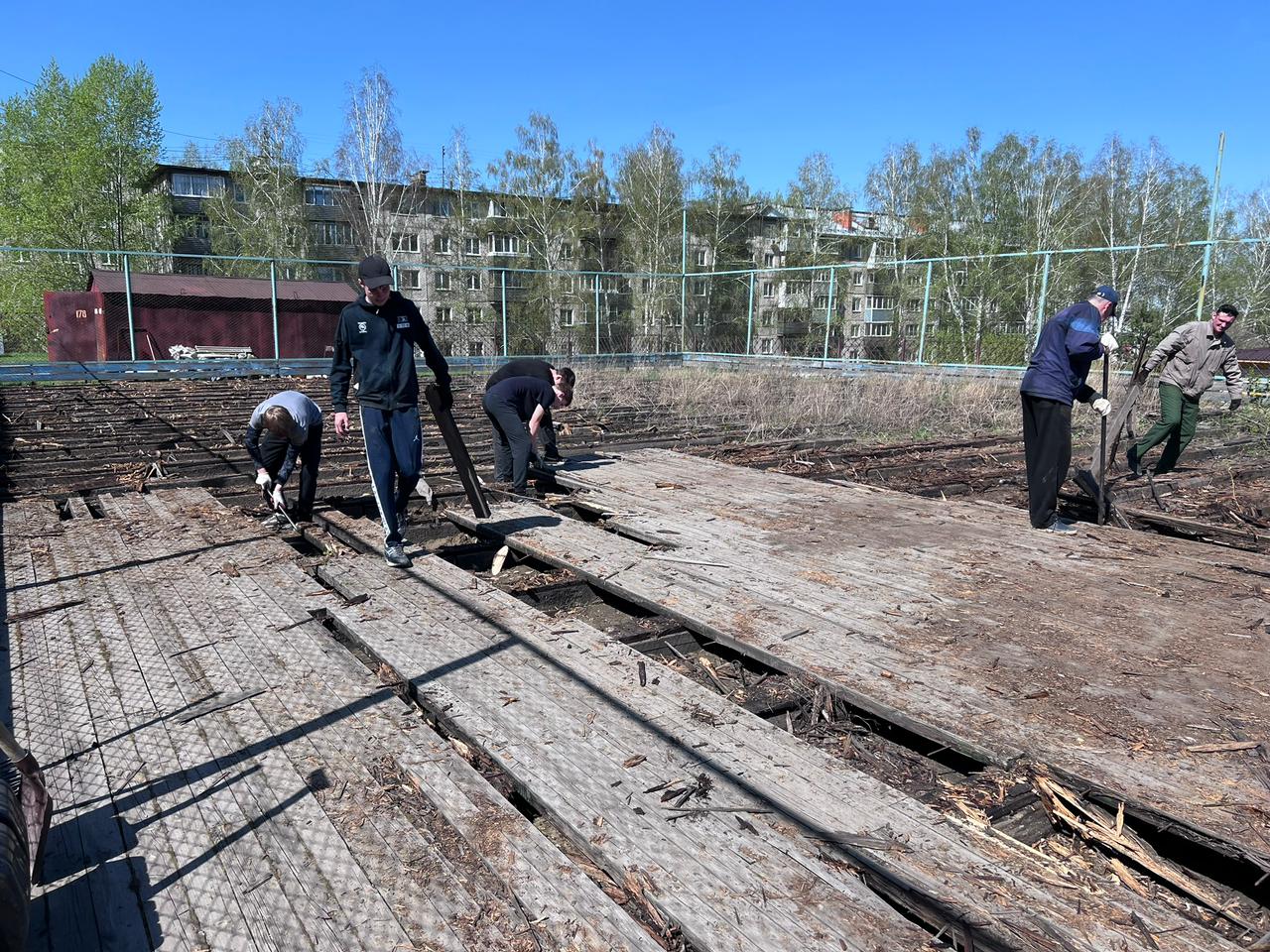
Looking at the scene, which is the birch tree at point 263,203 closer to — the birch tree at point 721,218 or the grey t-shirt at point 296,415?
the birch tree at point 721,218

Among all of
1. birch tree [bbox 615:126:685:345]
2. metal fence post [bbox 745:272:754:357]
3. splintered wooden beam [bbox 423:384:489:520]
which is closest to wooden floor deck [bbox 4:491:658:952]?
splintered wooden beam [bbox 423:384:489:520]

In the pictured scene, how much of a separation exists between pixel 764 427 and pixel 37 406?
10.1 metres

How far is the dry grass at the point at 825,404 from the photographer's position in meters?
11.5

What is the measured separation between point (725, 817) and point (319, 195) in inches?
1739

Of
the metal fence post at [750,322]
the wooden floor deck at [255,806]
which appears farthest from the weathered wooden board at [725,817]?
the metal fence post at [750,322]

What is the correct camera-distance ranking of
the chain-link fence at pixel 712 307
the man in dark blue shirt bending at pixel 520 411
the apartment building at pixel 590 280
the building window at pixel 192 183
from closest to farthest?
the man in dark blue shirt bending at pixel 520 411 < the chain-link fence at pixel 712 307 < the apartment building at pixel 590 280 < the building window at pixel 192 183

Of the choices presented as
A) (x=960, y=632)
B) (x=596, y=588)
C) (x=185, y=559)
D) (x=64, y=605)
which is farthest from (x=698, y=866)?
(x=185, y=559)

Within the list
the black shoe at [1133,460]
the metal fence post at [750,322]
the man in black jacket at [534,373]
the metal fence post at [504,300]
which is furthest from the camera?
the metal fence post at [750,322]

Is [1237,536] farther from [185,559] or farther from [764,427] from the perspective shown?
[185,559]

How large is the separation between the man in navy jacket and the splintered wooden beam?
3816 mm

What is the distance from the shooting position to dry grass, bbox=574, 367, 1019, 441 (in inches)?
453

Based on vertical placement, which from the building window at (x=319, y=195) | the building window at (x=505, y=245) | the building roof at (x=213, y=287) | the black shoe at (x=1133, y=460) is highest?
the building window at (x=319, y=195)

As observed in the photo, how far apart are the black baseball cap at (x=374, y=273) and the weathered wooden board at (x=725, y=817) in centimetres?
204

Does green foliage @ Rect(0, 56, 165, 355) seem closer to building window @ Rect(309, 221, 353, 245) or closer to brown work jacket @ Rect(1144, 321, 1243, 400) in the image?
building window @ Rect(309, 221, 353, 245)
